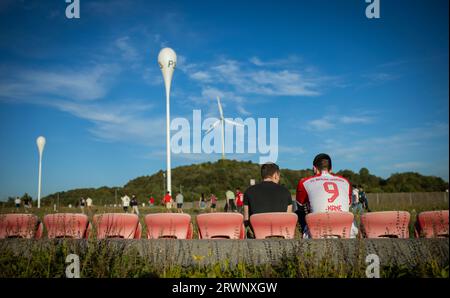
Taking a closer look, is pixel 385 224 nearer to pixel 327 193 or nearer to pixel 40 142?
pixel 327 193

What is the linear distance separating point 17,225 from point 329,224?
15.8 ft

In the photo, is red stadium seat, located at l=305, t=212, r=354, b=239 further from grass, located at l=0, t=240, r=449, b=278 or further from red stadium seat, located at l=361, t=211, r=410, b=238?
grass, located at l=0, t=240, r=449, b=278

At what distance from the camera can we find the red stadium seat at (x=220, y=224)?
6.63 meters

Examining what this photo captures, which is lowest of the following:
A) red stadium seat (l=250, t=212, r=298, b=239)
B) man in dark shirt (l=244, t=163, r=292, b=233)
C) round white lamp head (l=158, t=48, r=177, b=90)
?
red stadium seat (l=250, t=212, r=298, b=239)

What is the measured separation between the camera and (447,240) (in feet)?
17.9

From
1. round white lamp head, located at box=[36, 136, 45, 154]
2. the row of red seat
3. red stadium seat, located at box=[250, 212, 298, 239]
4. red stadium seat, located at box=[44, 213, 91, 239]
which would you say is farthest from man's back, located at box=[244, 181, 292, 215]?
round white lamp head, located at box=[36, 136, 45, 154]

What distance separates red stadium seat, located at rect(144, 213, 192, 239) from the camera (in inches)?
272

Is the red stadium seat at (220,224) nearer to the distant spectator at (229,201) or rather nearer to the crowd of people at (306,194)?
the crowd of people at (306,194)

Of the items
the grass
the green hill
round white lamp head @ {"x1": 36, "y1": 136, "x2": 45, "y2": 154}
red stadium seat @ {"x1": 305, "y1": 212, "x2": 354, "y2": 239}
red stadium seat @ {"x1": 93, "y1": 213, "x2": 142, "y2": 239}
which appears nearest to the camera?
the grass

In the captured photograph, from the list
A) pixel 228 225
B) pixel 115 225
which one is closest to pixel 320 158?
pixel 228 225

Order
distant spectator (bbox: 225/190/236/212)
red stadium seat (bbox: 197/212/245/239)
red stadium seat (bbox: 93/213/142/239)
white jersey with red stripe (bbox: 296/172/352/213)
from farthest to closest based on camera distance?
distant spectator (bbox: 225/190/236/212) → red stadium seat (bbox: 93/213/142/239) → white jersey with red stripe (bbox: 296/172/352/213) → red stadium seat (bbox: 197/212/245/239)

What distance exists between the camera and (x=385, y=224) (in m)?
6.35

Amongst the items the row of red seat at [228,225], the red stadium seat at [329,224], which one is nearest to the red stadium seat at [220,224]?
the row of red seat at [228,225]
